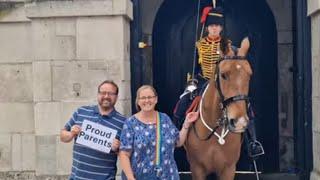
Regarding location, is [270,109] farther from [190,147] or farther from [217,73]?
[217,73]

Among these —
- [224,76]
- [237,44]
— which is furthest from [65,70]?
[237,44]

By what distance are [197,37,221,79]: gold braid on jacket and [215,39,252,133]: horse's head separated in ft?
3.30

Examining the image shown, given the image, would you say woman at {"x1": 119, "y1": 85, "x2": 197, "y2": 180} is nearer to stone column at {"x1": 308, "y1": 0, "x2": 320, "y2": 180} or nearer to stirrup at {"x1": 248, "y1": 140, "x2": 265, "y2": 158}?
stirrup at {"x1": 248, "y1": 140, "x2": 265, "y2": 158}

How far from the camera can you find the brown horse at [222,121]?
5836mm

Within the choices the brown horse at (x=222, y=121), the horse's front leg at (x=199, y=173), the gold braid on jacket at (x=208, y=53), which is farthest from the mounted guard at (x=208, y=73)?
the horse's front leg at (x=199, y=173)

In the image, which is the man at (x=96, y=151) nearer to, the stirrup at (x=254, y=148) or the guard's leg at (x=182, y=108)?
the guard's leg at (x=182, y=108)

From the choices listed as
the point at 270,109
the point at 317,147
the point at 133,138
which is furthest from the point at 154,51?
the point at 133,138

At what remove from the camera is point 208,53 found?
7156 mm

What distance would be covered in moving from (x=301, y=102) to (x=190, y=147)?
5.84ft

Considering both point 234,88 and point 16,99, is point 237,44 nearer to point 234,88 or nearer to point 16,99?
point 16,99

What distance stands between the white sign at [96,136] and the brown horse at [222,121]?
3.95 ft

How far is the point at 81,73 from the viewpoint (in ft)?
24.5

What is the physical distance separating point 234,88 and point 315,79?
1.89 metres

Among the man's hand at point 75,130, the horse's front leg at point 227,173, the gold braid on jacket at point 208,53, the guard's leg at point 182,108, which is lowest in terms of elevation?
the horse's front leg at point 227,173
